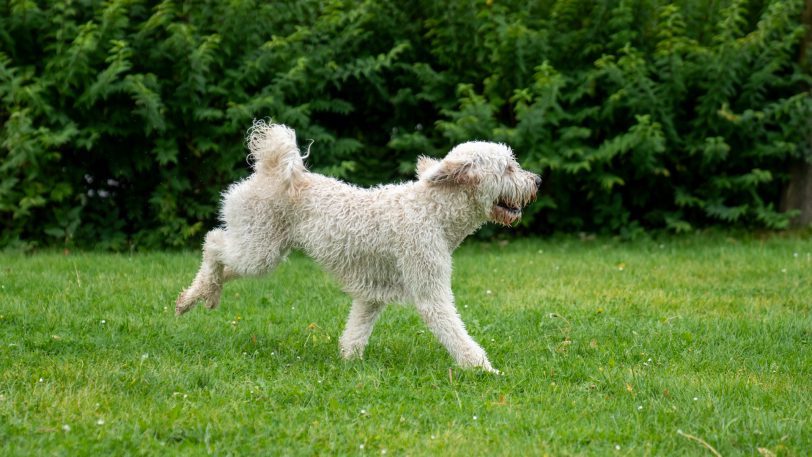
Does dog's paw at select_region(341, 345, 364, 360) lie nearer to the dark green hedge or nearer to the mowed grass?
the mowed grass

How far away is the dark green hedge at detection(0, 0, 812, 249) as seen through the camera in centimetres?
1019

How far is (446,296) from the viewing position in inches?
222

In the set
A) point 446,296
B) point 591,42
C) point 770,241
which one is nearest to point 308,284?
point 446,296

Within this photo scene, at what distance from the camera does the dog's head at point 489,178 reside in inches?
221

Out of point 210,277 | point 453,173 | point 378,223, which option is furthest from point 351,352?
point 453,173

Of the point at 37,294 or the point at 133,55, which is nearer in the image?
the point at 37,294

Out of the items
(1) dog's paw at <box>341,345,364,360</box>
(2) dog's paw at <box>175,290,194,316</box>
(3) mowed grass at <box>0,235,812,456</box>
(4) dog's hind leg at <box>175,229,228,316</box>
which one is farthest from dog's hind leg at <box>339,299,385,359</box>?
(2) dog's paw at <box>175,290,194,316</box>

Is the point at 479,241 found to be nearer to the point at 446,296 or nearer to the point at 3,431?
the point at 446,296

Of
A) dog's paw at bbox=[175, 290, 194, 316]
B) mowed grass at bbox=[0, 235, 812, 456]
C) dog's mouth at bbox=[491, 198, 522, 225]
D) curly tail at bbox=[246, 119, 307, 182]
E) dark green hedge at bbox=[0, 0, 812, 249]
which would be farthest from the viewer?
dark green hedge at bbox=[0, 0, 812, 249]

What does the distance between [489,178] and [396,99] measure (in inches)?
241

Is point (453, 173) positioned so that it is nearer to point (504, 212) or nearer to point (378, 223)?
point (504, 212)

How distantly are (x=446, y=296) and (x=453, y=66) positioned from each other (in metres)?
6.44

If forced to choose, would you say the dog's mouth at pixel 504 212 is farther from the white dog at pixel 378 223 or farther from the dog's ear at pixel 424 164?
the dog's ear at pixel 424 164

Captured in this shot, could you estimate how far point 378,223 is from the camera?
5758 mm
